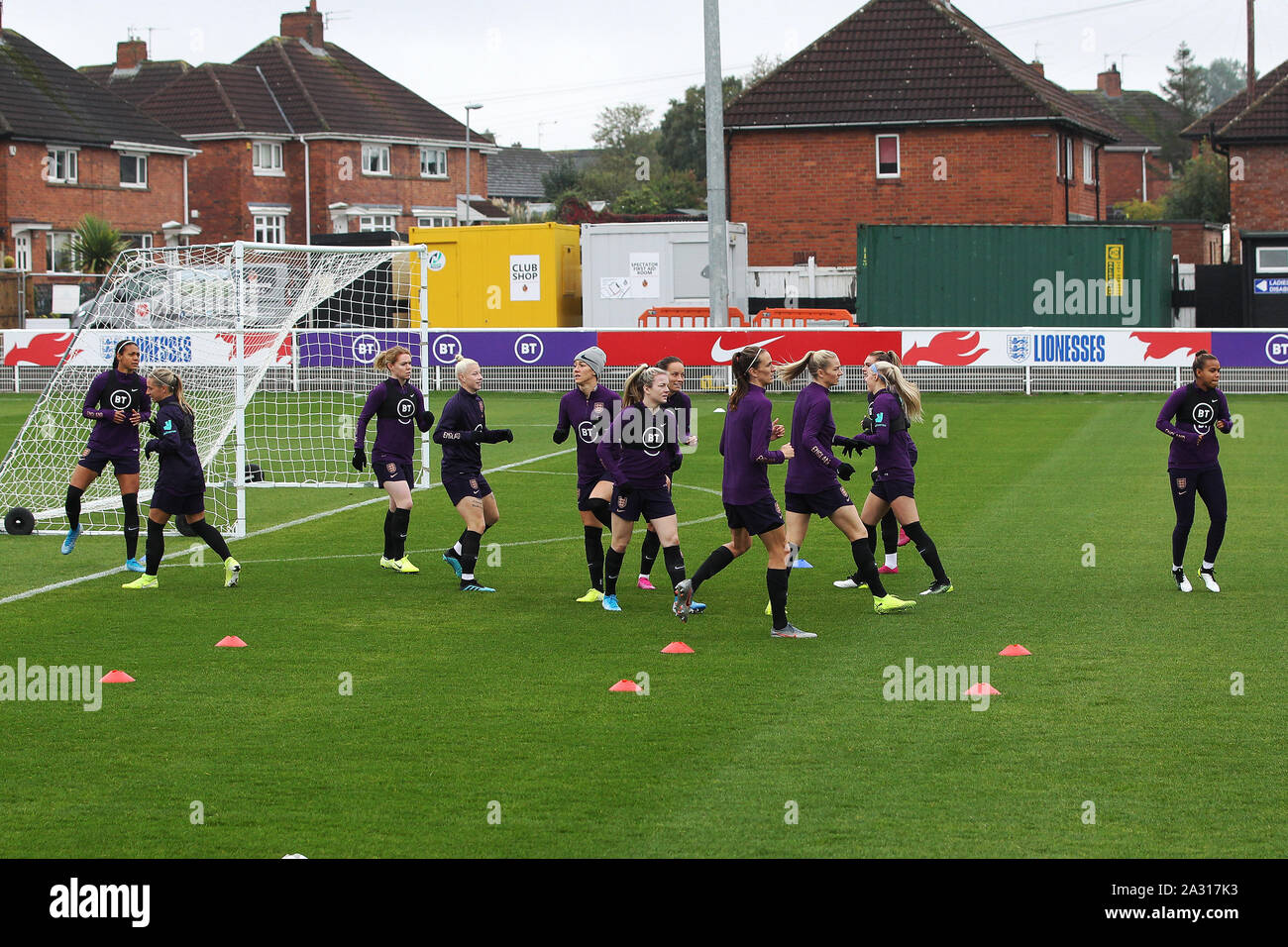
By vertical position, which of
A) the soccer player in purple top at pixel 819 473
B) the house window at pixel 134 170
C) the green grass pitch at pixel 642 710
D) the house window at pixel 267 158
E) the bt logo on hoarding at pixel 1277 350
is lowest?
the green grass pitch at pixel 642 710

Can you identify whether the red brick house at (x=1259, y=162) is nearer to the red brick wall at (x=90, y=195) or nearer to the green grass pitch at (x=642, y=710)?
the green grass pitch at (x=642, y=710)

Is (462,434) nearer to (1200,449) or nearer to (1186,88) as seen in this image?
(1200,449)

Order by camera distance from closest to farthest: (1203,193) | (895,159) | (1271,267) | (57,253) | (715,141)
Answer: (715,141) → (1271,267) → (895,159) → (57,253) → (1203,193)

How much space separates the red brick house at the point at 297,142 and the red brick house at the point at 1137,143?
4396cm

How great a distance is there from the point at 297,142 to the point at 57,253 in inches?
706

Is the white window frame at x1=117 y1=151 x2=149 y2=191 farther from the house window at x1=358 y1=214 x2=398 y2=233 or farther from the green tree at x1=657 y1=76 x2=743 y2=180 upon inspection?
the green tree at x1=657 y1=76 x2=743 y2=180

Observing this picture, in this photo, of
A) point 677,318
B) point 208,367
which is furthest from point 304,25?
point 208,367

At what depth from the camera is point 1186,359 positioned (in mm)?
32531

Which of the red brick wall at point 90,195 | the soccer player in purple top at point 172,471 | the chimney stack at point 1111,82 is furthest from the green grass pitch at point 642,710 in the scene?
the chimney stack at point 1111,82

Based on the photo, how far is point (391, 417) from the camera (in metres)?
14.8

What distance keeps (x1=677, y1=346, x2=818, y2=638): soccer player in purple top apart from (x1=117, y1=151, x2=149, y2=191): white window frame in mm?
59036

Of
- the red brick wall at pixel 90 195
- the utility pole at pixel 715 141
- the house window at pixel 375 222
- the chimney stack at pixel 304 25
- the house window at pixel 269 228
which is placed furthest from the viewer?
the chimney stack at pixel 304 25

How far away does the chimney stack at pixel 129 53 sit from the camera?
82.0 meters
